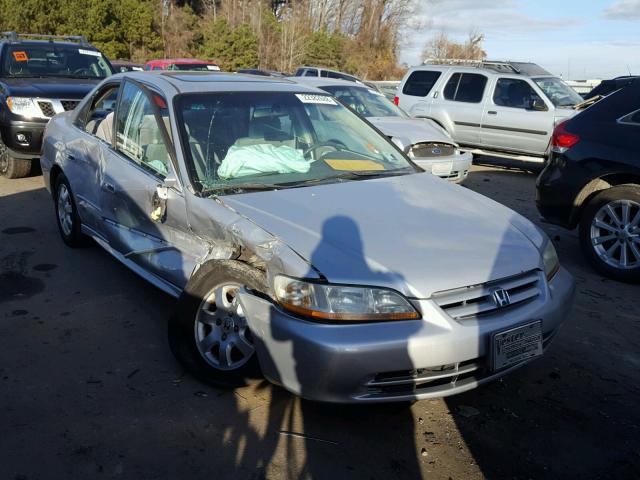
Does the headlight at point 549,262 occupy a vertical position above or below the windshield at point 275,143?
below

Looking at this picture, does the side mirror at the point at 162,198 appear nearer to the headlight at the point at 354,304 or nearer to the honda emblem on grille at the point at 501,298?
the headlight at the point at 354,304

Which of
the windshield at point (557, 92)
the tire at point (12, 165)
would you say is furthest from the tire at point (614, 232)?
the tire at point (12, 165)

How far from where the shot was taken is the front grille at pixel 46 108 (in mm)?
8180

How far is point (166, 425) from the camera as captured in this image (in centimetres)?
302

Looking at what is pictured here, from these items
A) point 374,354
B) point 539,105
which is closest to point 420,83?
point 539,105

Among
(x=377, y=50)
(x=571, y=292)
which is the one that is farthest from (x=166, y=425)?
(x=377, y=50)

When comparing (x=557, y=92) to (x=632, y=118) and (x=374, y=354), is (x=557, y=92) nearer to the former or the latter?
(x=632, y=118)

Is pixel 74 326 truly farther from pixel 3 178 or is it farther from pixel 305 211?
pixel 3 178

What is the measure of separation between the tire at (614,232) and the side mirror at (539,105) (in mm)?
5840

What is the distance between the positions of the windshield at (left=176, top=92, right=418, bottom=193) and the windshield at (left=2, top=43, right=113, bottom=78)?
6383 mm

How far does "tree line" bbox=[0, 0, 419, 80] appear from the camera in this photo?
32.6 m

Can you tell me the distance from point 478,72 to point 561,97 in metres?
1.60

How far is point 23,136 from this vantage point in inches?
317

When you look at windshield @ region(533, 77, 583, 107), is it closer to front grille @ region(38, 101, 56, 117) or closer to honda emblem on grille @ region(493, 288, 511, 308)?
front grille @ region(38, 101, 56, 117)
